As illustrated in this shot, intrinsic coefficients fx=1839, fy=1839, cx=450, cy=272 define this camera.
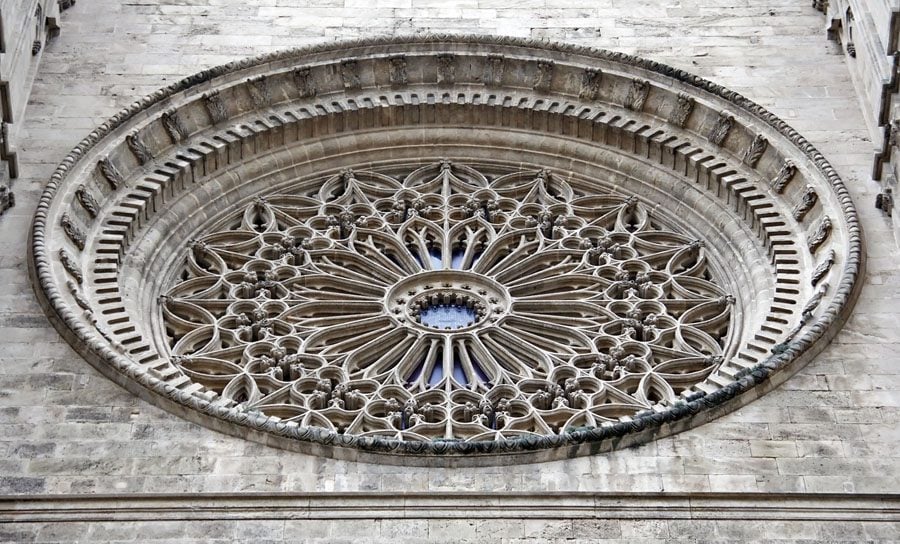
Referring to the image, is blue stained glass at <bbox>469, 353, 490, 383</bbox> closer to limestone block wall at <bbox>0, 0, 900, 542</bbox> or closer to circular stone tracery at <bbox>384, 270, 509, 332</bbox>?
circular stone tracery at <bbox>384, 270, 509, 332</bbox>

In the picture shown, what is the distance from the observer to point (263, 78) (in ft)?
72.1

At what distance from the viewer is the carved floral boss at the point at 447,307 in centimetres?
1809

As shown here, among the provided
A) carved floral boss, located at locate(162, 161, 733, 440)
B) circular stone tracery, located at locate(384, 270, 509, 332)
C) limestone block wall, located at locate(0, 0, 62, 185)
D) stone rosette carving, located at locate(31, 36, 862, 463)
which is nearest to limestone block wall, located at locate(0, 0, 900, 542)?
stone rosette carving, located at locate(31, 36, 862, 463)

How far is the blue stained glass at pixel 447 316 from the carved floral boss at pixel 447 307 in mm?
22

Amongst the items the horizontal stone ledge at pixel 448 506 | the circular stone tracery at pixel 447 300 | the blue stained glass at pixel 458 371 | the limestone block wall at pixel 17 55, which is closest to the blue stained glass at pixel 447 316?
the circular stone tracery at pixel 447 300

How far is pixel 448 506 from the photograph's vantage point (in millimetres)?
15688

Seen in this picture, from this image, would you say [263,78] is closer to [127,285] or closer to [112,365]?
[127,285]

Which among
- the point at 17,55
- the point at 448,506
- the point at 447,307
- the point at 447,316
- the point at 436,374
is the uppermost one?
the point at 17,55

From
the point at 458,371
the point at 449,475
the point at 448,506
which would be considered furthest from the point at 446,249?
the point at 448,506

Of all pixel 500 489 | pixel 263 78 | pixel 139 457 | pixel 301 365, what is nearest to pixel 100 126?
pixel 263 78

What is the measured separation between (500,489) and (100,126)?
7.46 meters

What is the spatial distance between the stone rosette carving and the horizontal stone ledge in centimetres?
60

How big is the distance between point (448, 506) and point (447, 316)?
4455 millimetres

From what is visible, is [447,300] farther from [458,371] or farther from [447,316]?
[458,371]
